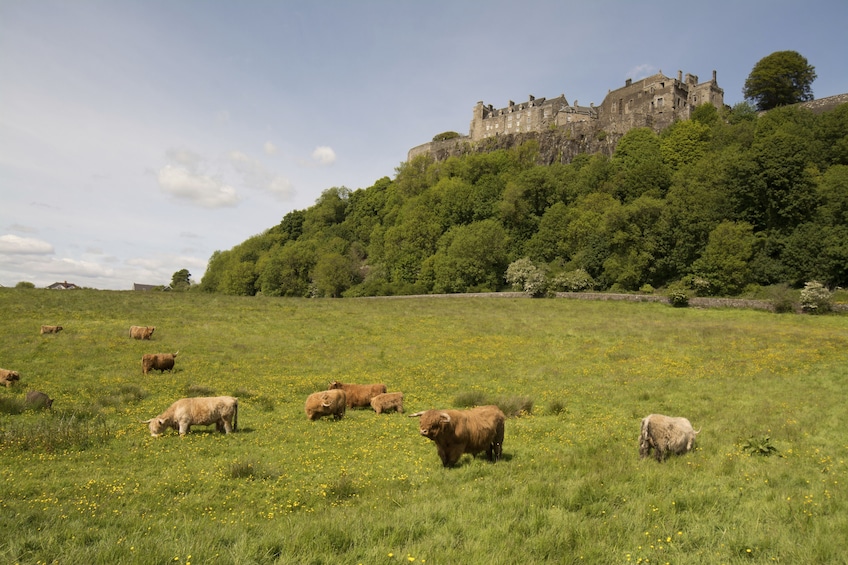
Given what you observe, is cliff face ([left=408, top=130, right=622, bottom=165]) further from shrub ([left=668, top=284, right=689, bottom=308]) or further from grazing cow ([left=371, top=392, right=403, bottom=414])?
grazing cow ([left=371, top=392, right=403, bottom=414])

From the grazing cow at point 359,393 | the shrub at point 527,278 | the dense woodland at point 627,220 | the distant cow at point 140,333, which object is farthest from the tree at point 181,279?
the grazing cow at point 359,393

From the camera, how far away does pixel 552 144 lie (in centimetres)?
12256

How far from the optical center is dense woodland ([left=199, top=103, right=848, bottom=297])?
67.8 m

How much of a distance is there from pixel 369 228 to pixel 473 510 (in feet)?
462

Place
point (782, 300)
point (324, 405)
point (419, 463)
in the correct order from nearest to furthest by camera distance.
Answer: point (419, 463) → point (324, 405) → point (782, 300)

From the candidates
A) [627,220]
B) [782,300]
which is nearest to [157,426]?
[782,300]

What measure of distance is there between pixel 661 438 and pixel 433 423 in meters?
5.92

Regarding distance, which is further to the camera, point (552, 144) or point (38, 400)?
point (552, 144)

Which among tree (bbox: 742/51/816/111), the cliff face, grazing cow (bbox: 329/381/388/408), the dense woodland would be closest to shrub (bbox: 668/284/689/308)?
the dense woodland

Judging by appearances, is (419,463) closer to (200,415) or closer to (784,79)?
(200,415)

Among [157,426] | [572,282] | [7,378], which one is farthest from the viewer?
[572,282]

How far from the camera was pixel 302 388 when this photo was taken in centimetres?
2200

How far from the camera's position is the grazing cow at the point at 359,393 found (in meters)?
19.7

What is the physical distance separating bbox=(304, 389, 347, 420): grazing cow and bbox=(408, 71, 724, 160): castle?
374ft
